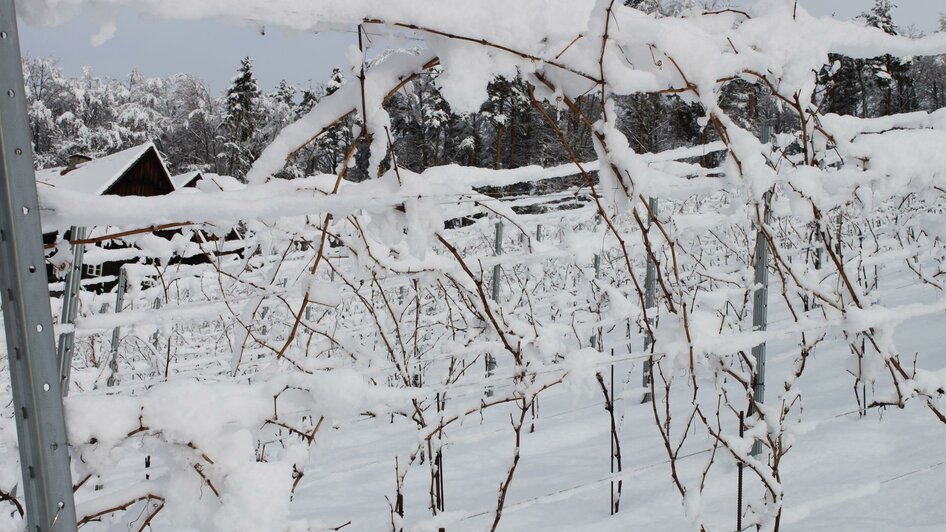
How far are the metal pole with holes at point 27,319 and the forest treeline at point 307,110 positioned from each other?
22317 millimetres

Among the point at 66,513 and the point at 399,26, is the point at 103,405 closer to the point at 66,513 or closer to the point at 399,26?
the point at 66,513

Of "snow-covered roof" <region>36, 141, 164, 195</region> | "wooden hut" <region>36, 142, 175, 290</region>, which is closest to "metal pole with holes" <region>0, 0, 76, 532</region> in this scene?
"wooden hut" <region>36, 142, 175, 290</region>

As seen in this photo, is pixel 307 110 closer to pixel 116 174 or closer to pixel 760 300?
pixel 116 174

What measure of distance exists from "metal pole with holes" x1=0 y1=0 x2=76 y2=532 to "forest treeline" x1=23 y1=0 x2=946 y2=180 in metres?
22.3

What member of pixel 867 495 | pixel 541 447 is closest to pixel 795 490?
pixel 867 495

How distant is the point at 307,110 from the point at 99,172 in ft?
29.2

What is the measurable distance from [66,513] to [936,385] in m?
2.23

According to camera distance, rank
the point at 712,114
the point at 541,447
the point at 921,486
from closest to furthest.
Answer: the point at 712,114 → the point at 921,486 → the point at 541,447

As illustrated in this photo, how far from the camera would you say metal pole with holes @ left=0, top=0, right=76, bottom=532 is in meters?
0.77

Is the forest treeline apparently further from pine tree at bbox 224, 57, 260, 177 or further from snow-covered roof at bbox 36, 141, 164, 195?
snow-covered roof at bbox 36, 141, 164, 195

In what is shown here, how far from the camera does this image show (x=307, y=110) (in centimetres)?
2508

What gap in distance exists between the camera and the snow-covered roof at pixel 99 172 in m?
17.2

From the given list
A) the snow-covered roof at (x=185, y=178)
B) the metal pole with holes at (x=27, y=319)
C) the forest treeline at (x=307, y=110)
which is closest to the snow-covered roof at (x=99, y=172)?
the snow-covered roof at (x=185, y=178)

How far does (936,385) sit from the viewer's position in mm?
1904
